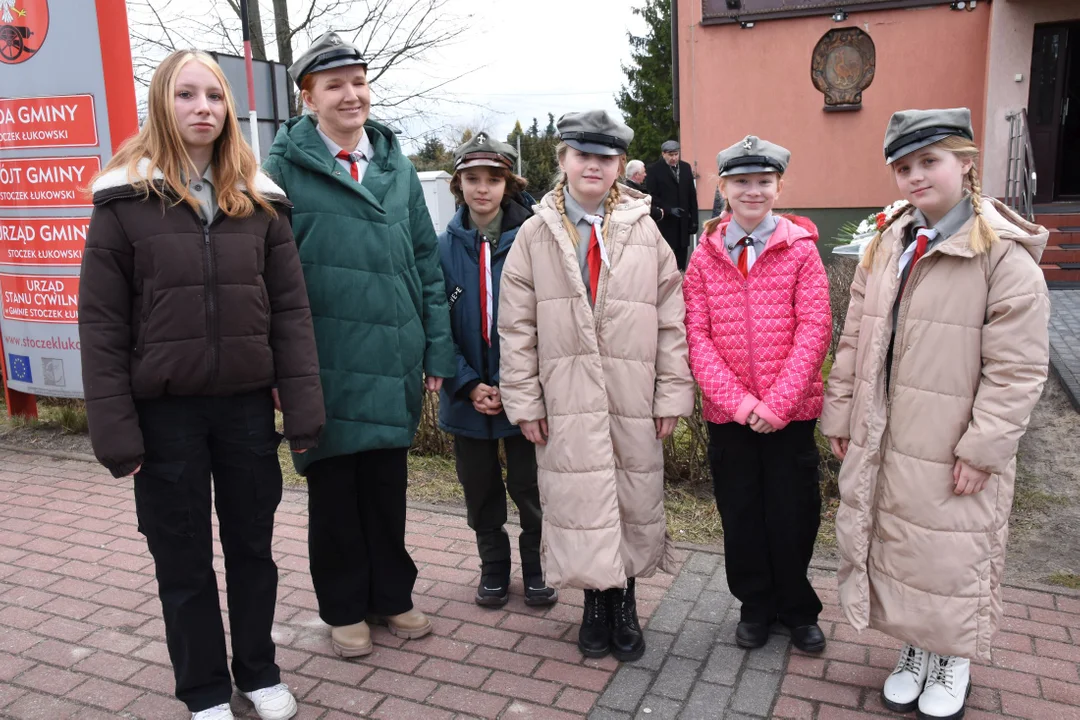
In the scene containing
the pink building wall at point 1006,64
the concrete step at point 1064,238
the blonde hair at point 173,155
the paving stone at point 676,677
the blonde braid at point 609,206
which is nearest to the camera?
the blonde hair at point 173,155

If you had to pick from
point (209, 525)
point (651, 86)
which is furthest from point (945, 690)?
point (651, 86)

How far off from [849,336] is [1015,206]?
30.2ft

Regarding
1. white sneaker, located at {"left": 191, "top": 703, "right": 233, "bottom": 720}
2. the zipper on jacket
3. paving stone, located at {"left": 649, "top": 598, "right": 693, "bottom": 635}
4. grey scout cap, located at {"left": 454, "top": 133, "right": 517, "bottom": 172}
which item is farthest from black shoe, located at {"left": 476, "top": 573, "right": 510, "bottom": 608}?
grey scout cap, located at {"left": 454, "top": 133, "right": 517, "bottom": 172}

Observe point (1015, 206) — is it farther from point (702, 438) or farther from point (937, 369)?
point (937, 369)

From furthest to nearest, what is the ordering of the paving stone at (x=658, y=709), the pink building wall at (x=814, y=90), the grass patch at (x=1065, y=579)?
1. the pink building wall at (x=814, y=90)
2. the grass patch at (x=1065, y=579)
3. the paving stone at (x=658, y=709)

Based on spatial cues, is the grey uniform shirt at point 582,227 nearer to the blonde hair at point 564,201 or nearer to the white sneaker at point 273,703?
the blonde hair at point 564,201

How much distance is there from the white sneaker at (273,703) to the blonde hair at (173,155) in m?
1.56

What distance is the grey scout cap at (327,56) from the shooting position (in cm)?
305

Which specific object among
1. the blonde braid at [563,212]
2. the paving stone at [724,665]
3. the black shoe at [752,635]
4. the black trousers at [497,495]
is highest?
the blonde braid at [563,212]

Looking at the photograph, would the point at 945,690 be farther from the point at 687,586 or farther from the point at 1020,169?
the point at 1020,169

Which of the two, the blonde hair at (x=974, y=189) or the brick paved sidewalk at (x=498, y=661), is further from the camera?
the brick paved sidewalk at (x=498, y=661)

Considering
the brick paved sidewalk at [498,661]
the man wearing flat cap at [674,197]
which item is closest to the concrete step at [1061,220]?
the man wearing flat cap at [674,197]

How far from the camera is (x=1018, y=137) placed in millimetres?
10961

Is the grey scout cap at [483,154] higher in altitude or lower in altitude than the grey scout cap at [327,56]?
lower
